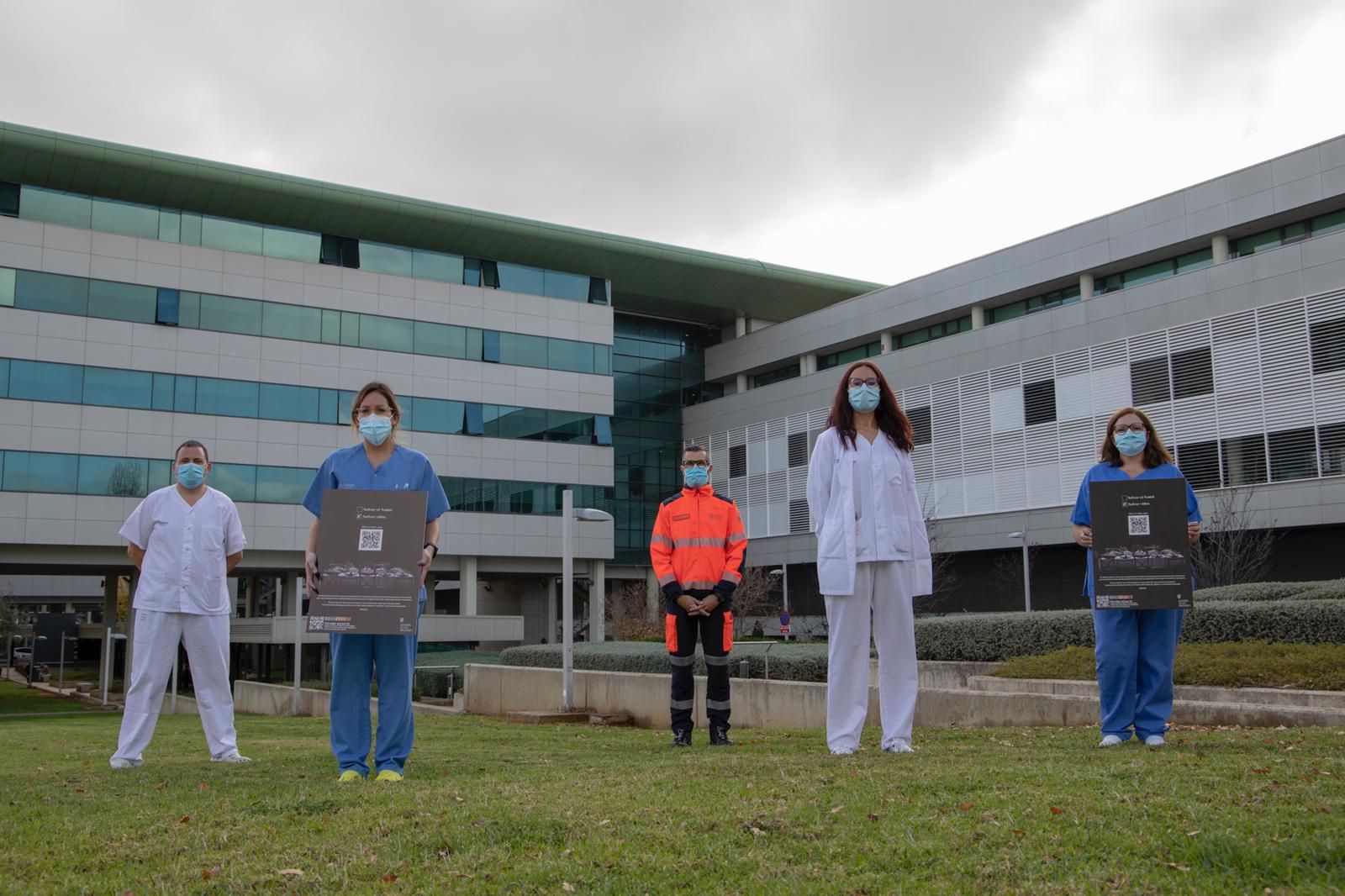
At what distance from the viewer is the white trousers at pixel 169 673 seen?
26.3ft

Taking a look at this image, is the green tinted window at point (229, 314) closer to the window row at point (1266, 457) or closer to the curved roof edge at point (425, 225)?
the curved roof edge at point (425, 225)

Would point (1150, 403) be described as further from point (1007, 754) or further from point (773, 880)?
point (773, 880)

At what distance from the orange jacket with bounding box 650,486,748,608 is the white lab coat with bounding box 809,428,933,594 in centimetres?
126

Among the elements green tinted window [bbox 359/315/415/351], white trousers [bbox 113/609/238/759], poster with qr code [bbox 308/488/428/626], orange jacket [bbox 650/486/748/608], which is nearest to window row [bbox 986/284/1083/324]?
green tinted window [bbox 359/315/415/351]

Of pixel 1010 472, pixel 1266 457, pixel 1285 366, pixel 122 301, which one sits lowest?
pixel 1266 457

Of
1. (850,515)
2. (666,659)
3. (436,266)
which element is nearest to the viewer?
(850,515)

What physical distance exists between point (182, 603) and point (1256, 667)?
954 cm

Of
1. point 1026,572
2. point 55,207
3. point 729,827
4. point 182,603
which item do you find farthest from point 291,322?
point 729,827

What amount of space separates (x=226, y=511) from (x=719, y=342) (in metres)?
50.7

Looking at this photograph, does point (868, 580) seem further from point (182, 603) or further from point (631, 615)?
point (631, 615)

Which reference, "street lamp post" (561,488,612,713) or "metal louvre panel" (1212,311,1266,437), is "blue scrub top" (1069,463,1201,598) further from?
"metal louvre panel" (1212,311,1266,437)

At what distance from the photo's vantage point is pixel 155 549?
819cm

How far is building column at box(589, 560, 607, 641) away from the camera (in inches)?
1966

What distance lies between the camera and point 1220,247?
38156mm
